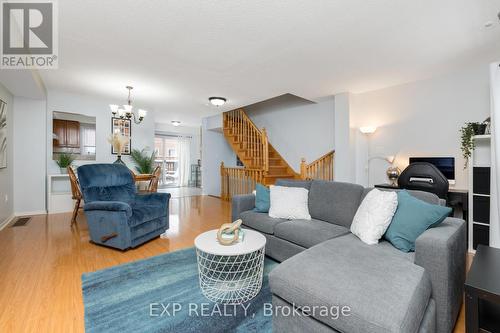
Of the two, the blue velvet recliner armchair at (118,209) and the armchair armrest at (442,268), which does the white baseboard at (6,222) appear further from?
the armchair armrest at (442,268)

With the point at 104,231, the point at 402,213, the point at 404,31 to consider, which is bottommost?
the point at 104,231

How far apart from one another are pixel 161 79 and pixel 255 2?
7.75 feet

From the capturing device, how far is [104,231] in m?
2.79

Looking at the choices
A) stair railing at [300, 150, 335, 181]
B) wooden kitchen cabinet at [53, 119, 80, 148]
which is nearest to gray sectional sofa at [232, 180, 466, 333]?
stair railing at [300, 150, 335, 181]

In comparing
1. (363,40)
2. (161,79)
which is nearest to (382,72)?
(363,40)

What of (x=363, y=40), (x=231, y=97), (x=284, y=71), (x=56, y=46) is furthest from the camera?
(x=231, y=97)

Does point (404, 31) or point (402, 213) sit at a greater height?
point (404, 31)

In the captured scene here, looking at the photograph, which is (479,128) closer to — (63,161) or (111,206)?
(111,206)

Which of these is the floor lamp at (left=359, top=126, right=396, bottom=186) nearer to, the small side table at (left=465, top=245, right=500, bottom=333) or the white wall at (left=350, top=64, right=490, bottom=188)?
the white wall at (left=350, top=64, right=490, bottom=188)

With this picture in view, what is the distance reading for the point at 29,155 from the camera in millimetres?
4430

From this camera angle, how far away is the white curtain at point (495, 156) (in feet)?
8.11

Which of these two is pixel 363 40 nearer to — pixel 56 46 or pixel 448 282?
pixel 448 282

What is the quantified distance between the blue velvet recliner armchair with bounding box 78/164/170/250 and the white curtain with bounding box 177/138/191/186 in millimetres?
5417

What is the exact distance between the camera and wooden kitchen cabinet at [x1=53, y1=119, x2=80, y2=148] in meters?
4.74
